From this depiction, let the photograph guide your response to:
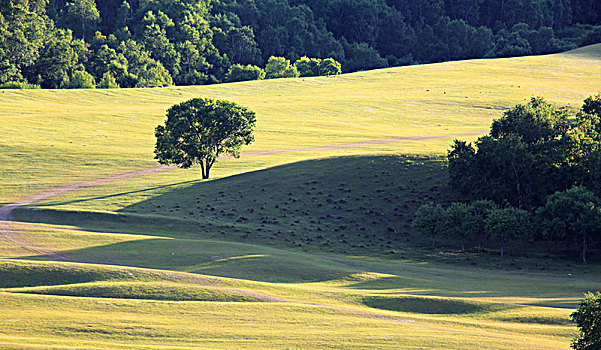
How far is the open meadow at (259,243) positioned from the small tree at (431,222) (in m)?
1.38

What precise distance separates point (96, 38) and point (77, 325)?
15913cm

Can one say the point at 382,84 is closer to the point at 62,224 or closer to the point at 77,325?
the point at 62,224

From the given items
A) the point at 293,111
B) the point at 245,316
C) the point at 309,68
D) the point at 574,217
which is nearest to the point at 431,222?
the point at 574,217

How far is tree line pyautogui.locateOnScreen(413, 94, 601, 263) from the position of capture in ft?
174

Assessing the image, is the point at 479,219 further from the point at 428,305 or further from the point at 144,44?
the point at 144,44

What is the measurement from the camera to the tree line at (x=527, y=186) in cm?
5297

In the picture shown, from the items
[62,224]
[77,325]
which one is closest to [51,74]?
[62,224]

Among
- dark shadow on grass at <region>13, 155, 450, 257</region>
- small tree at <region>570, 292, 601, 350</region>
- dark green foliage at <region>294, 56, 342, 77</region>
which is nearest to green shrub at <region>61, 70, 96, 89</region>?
dark green foliage at <region>294, 56, 342, 77</region>

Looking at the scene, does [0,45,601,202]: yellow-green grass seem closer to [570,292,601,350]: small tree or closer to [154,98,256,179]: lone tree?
[154,98,256,179]: lone tree

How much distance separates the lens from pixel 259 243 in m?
52.7

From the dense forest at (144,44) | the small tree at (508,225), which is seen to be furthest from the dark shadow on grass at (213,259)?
the dense forest at (144,44)

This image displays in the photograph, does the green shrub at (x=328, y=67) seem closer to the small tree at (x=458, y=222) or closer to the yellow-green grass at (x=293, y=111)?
the yellow-green grass at (x=293, y=111)

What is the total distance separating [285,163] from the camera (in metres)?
77.9

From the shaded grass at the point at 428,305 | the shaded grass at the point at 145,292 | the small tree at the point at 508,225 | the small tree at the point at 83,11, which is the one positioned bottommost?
the shaded grass at the point at 428,305
